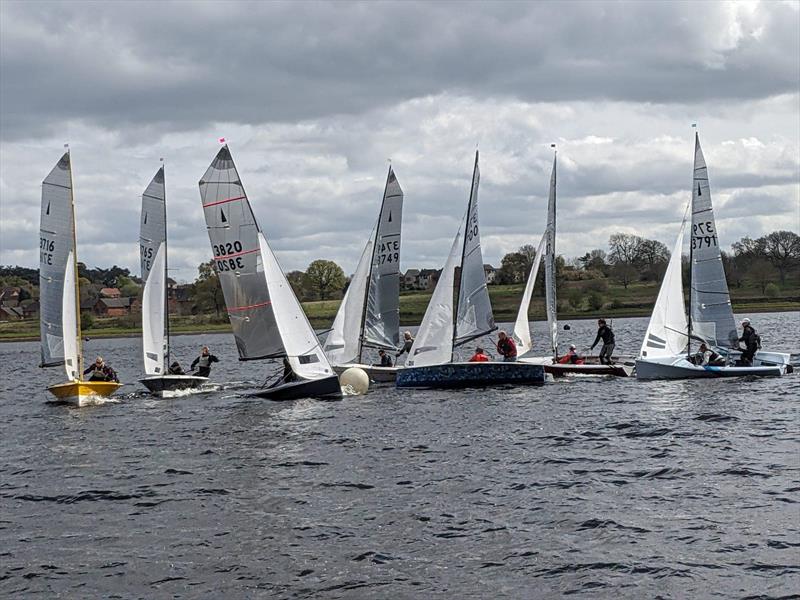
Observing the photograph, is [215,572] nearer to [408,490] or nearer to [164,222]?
[408,490]

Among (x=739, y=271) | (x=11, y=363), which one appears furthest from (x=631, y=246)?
(x=11, y=363)

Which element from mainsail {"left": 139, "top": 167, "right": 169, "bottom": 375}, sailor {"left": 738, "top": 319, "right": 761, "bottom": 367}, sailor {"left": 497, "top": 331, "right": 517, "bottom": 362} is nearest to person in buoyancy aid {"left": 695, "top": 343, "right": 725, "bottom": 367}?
sailor {"left": 738, "top": 319, "right": 761, "bottom": 367}

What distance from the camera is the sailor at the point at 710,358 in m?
33.9

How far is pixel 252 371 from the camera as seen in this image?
→ 5475 cm

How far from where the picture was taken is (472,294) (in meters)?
35.0

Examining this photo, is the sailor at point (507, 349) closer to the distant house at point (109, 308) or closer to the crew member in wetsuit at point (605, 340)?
the crew member in wetsuit at point (605, 340)

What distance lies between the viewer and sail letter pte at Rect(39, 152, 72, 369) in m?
33.1

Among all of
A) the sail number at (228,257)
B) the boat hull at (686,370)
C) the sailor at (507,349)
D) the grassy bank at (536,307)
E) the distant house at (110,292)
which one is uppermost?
the distant house at (110,292)

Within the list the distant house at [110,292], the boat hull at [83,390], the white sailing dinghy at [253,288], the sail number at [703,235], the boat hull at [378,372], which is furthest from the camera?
the distant house at [110,292]

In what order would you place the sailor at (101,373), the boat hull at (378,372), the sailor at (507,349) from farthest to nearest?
the boat hull at (378,372), the sailor at (507,349), the sailor at (101,373)

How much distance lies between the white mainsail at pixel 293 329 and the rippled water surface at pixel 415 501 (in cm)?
194

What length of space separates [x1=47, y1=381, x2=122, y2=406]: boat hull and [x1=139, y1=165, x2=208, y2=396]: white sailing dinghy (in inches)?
63.0

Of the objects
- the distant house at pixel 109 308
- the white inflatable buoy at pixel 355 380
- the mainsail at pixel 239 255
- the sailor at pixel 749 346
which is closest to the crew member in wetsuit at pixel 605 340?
the sailor at pixel 749 346

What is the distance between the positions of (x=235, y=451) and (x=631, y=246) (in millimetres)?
139302
